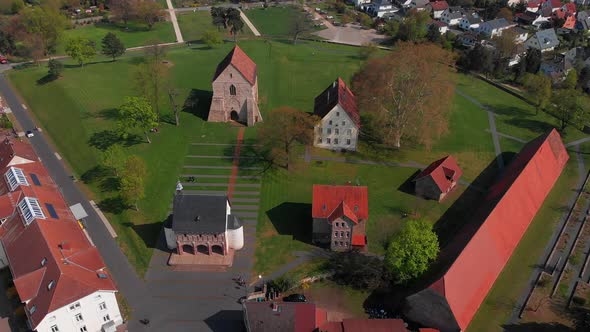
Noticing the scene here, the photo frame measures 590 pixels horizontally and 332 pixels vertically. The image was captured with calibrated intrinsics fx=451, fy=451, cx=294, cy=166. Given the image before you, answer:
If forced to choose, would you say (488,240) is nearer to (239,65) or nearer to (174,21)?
(239,65)

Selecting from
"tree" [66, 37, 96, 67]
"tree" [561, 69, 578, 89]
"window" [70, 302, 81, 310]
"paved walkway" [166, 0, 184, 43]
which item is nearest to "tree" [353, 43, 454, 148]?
"tree" [561, 69, 578, 89]

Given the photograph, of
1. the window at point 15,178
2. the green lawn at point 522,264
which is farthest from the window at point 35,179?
the green lawn at point 522,264

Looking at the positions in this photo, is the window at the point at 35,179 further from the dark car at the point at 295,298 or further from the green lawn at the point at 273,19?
the green lawn at the point at 273,19

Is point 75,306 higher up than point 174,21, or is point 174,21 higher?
point 174,21

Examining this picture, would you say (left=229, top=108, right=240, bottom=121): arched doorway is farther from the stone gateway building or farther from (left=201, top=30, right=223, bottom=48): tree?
(left=201, top=30, right=223, bottom=48): tree

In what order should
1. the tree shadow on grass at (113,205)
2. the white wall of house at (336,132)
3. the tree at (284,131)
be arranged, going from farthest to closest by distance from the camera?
the white wall of house at (336,132)
the tree at (284,131)
the tree shadow on grass at (113,205)

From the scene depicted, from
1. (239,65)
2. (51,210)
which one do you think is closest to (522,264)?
(239,65)
